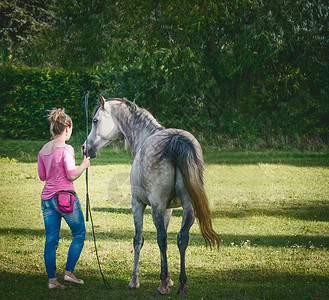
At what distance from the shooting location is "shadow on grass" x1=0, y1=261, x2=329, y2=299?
16.7 ft

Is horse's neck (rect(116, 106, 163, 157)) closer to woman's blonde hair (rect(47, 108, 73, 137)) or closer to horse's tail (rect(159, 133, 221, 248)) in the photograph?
horse's tail (rect(159, 133, 221, 248))

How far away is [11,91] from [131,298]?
18.2 m

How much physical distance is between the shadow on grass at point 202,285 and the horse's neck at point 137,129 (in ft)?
5.28

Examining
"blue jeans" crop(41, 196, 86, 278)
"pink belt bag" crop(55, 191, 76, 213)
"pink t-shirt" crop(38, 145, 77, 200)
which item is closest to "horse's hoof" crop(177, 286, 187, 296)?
"blue jeans" crop(41, 196, 86, 278)

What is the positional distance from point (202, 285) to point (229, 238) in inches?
102

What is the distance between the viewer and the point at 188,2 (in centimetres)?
2161

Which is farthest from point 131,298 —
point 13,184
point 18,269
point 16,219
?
point 13,184

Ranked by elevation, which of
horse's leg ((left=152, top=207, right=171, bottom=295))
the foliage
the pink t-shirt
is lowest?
horse's leg ((left=152, top=207, right=171, bottom=295))

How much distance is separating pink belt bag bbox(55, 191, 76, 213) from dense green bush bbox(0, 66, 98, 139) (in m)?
16.6

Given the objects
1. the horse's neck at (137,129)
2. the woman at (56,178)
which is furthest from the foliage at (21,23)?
the woman at (56,178)

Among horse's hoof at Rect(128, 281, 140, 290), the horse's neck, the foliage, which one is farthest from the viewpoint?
the foliage

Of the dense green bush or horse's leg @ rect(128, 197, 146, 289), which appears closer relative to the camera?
horse's leg @ rect(128, 197, 146, 289)

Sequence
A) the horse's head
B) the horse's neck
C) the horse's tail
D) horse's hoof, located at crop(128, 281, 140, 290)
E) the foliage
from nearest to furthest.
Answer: the horse's tail < horse's hoof, located at crop(128, 281, 140, 290) < the horse's neck < the horse's head < the foliage

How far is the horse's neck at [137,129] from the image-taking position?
5.87m
